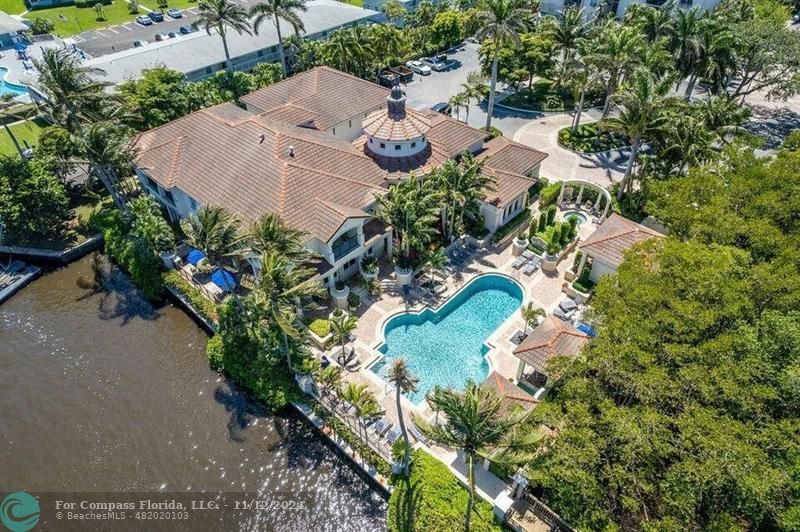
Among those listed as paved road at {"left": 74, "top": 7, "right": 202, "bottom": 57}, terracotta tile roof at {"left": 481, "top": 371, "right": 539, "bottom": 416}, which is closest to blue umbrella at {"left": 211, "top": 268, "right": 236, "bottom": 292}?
terracotta tile roof at {"left": 481, "top": 371, "right": 539, "bottom": 416}

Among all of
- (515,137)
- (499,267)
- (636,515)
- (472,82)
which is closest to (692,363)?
(636,515)

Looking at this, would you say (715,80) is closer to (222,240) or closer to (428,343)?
(428,343)

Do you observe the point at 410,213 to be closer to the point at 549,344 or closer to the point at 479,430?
the point at 549,344

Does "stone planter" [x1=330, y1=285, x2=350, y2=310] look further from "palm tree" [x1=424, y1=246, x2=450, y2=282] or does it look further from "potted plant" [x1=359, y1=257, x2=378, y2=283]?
"palm tree" [x1=424, y1=246, x2=450, y2=282]

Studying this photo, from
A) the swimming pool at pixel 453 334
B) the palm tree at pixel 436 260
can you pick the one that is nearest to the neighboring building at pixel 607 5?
the palm tree at pixel 436 260

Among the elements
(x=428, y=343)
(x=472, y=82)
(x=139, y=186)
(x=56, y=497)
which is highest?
(x=472, y=82)

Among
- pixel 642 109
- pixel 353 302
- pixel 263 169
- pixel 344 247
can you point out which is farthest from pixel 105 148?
pixel 642 109
